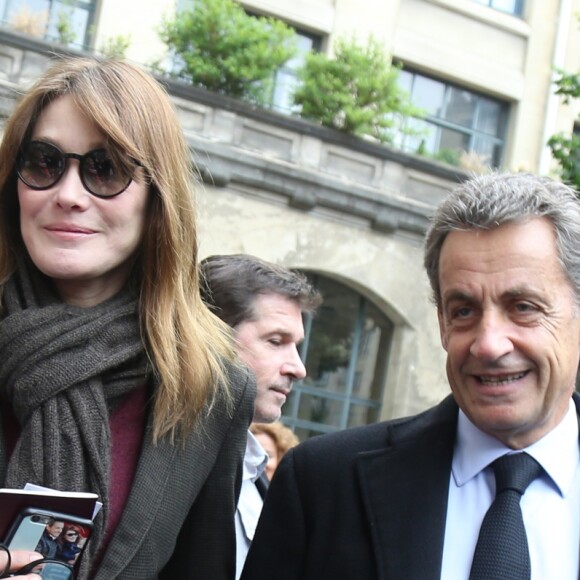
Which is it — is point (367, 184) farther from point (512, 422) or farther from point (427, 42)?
point (512, 422)

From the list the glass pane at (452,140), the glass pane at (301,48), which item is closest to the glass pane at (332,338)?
the glass pane at (301,48)

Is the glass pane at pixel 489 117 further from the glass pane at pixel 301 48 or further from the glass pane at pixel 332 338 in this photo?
the glass pane at pixel 332 338

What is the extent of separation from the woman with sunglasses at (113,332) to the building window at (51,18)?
9787 millimetres

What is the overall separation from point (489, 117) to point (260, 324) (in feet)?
47.5

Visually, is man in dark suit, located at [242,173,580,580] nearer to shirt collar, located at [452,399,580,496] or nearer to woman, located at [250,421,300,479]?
shirt collar, located at [452,399,580,496]

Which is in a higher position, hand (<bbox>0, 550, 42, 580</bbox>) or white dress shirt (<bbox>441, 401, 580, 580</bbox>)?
white dress shirt (<bbox>441, 401, 580, 580</bbox>)

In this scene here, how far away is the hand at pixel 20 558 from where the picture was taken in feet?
7.39

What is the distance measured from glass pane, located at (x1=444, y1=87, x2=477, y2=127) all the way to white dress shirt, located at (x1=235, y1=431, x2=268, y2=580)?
14138 mm

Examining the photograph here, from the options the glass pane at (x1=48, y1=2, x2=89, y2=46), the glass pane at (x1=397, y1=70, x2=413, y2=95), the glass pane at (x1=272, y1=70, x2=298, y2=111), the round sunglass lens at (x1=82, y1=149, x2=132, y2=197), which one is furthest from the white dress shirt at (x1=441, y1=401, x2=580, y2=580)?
the glass pane at (x1=397, y1=70, x2=413, y2=95)

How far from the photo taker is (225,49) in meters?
12.7

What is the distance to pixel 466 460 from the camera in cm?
270

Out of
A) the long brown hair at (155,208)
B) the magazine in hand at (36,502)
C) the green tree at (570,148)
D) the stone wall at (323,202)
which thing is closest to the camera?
the magazine in hand at (36,502)

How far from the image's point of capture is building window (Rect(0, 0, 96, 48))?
12.2m

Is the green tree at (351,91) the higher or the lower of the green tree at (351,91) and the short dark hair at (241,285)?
the higher
